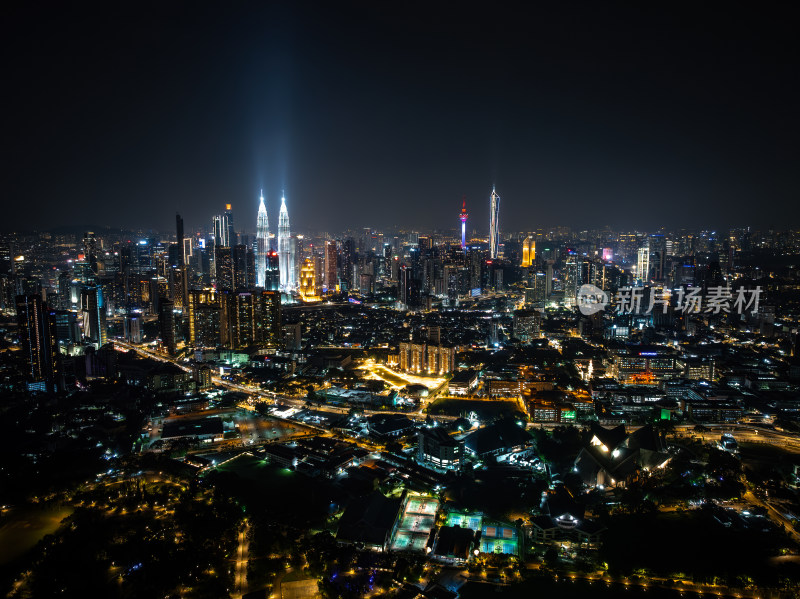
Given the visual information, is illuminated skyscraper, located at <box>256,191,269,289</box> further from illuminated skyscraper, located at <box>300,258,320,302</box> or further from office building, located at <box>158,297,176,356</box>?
office building, located at <box>158,297,176,356</box>

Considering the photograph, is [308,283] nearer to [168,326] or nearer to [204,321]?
[204,321]

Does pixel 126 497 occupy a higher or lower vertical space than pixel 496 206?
lower

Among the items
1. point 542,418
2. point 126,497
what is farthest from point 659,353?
point 126,497

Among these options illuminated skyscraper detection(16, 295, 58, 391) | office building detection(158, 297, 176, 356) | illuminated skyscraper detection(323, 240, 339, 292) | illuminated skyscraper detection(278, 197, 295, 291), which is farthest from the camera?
illuminated skyscraper detection(278, 197, 295, 291)

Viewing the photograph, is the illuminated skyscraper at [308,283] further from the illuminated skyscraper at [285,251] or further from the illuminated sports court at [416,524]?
the illuminated sports court at [416,524]

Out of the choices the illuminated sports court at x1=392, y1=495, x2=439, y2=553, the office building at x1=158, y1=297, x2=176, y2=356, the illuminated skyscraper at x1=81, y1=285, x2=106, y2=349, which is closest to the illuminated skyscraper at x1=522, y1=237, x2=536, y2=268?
the office building at x1=158, y1=297, x2=176, y2=356

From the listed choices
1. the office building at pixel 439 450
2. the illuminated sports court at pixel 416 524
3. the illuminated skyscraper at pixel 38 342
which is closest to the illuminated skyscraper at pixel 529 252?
the office building at pixel 439 450

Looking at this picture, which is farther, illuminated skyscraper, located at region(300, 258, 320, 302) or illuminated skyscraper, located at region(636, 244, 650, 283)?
illuminated skyscraper, located at region(636, 244, 650, 283)

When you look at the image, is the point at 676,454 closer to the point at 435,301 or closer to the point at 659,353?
the point at 659,353
